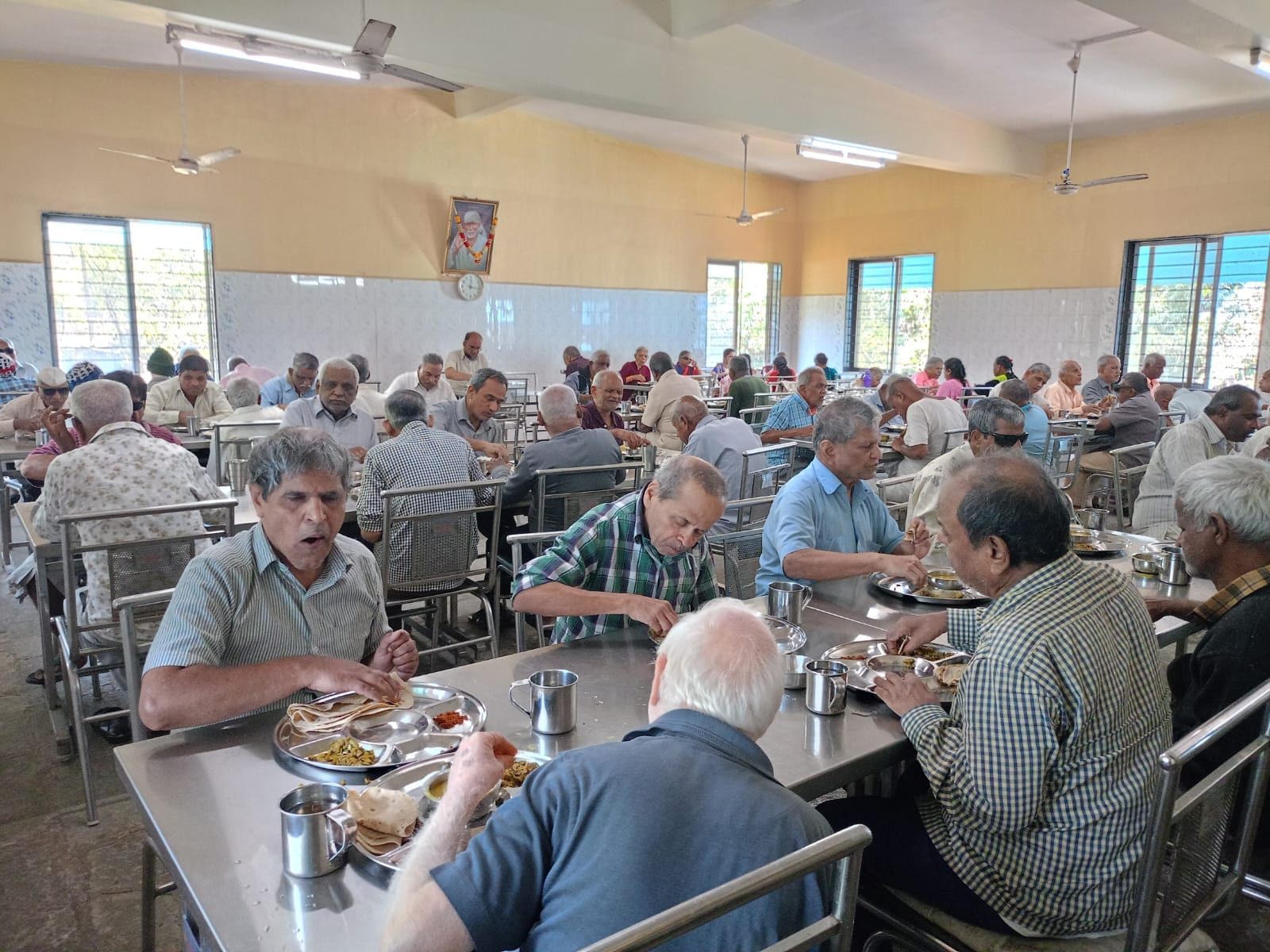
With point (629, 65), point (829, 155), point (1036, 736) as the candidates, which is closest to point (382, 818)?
point (1036, 736)

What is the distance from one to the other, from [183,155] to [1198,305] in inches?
379

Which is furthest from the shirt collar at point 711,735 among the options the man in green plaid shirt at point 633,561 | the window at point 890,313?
the window at point 890,313

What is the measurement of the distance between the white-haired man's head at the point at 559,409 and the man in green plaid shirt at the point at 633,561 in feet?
6.42

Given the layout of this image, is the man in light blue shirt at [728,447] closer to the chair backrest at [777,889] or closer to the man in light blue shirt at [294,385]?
the man in light blue shirt at [294,385]

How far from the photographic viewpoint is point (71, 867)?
2.31 meters

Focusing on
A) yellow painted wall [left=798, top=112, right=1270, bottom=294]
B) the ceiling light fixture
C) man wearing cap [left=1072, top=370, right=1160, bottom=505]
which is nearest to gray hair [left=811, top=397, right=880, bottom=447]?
the ceiling light fixture

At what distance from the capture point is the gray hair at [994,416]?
10.6 feet

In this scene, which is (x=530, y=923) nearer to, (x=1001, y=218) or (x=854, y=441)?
(x=854, y=441)

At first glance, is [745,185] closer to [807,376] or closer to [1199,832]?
[807,376]

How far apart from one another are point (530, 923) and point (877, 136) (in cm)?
865

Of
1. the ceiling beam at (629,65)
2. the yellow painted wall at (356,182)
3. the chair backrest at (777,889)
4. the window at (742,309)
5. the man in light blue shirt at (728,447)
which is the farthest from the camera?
the window at (742,309)

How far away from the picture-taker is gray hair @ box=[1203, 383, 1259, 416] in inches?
155

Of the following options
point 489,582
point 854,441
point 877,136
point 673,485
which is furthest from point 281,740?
point 877,136

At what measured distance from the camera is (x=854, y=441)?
2562 mm
